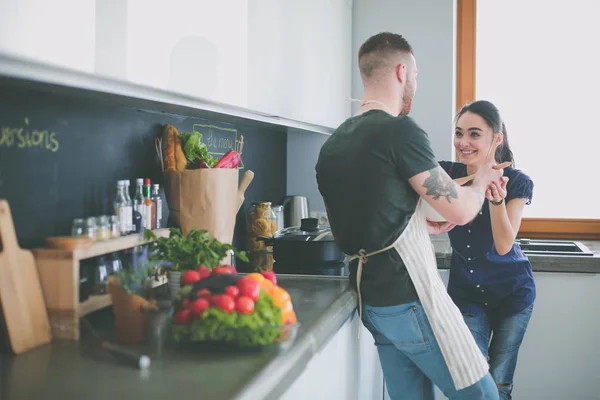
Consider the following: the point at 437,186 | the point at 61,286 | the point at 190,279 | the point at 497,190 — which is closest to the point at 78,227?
the point at 61,286

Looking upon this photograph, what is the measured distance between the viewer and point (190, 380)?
1.07 metres

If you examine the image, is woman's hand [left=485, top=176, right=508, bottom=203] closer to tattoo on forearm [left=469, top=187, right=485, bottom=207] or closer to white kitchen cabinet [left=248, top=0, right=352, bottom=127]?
tattoo on forearm [left=469, top=187, right=485, bottom=207]

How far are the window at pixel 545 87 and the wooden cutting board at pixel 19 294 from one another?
264 centimetres

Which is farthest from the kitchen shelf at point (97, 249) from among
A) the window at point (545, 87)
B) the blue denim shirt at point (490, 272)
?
the window at point (545, 87)

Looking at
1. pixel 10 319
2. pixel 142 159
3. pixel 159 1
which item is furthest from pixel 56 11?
pixel 142 159

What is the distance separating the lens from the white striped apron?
5.39 ft

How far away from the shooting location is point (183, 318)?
3.95 feet

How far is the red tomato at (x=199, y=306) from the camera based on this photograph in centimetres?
120

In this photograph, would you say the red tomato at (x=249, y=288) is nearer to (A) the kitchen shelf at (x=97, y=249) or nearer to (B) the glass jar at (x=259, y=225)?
(A) the kitchen shelf at (x=97, y=249)

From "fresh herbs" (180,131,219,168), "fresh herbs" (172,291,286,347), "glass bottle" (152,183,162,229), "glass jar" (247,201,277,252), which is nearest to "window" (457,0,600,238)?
"glass jar" (247,201,277,252)

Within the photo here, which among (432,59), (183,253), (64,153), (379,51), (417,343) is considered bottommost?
(417,343)

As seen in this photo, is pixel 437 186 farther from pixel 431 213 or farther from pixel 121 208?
pixel 121 208

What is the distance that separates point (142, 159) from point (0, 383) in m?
0.89

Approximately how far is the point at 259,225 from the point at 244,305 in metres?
1.35
